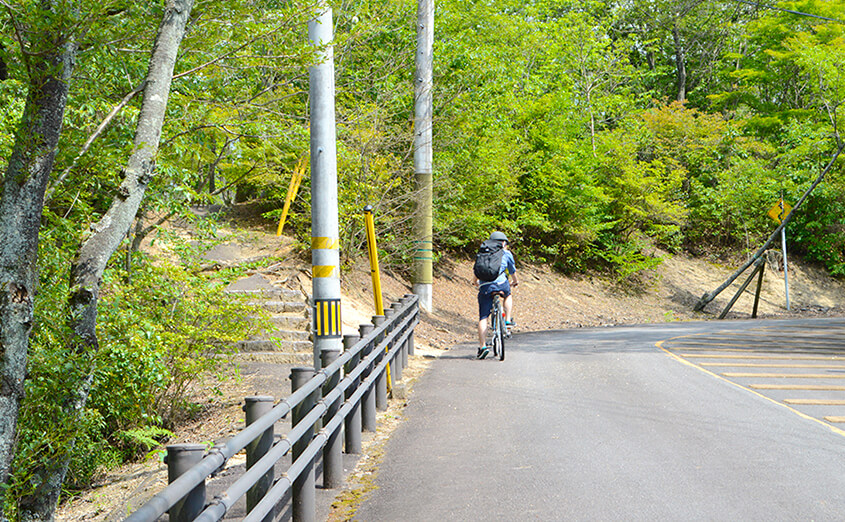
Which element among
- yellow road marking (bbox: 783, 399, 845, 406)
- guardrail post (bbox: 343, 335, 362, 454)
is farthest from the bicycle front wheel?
guardrail post (bbox: 343, 335, 362, 454)

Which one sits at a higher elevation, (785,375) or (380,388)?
(380,388)

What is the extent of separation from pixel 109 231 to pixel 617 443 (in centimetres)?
475

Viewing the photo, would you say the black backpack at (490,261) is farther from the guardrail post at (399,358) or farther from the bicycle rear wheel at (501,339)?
the guardrail post at (399,358)

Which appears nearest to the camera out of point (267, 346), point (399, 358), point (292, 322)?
point (399, 358)

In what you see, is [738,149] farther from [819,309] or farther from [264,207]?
[264,207]

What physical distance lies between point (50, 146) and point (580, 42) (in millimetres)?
31435

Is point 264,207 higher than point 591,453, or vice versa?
point 264,207

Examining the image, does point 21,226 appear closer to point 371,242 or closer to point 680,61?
point 371,242

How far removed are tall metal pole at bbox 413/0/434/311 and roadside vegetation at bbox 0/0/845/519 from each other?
1.56ft

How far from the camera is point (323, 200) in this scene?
805 cm

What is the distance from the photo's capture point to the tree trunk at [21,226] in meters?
5.56

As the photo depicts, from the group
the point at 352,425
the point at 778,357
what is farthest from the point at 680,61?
the point at 352,425

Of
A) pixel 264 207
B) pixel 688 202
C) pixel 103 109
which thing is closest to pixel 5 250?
pixel 103 109

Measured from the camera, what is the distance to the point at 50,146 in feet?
18.8
